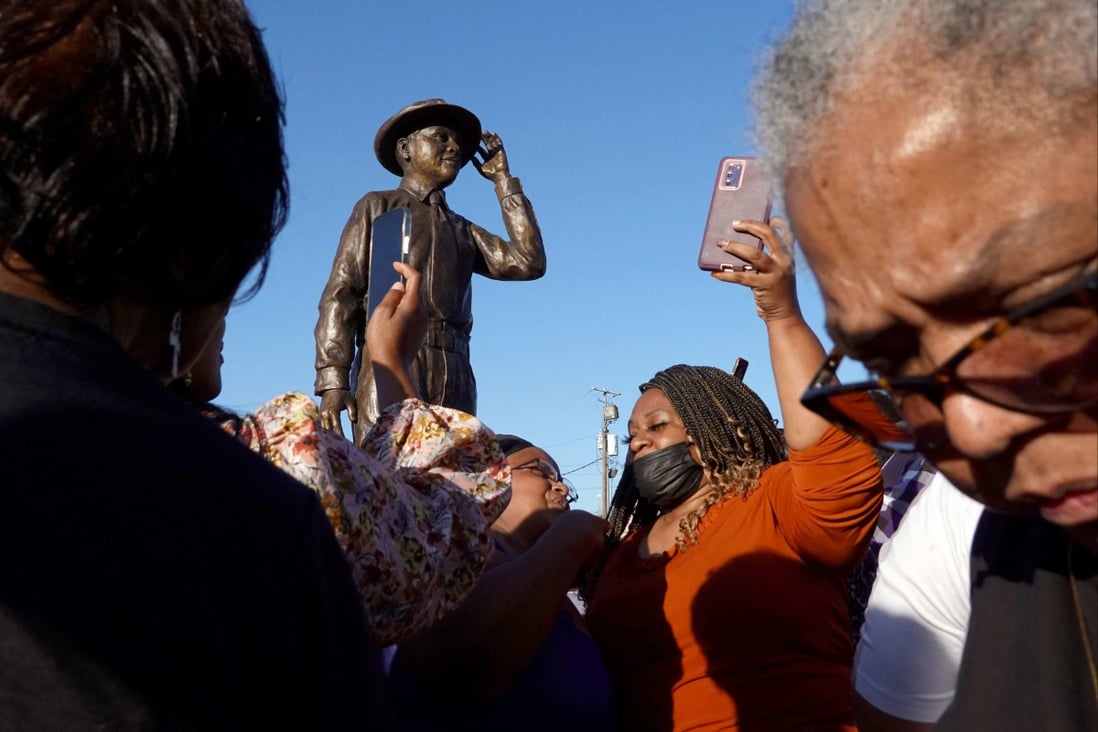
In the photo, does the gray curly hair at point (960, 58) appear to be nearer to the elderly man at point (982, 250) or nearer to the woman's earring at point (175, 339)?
the elderly man at point (982, 250)

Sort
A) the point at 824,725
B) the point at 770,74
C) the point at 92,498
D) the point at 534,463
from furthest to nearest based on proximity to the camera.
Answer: the point at 534,463 < the point at 824,725 < the point at 770,74 < the point at 92,498

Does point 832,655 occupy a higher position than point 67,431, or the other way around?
point 67,431

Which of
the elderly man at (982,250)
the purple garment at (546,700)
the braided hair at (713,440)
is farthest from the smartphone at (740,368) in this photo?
the elderly man at (982,250)

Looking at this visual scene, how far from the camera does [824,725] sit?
9.39 ft

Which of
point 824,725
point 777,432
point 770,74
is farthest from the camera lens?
point 777,432

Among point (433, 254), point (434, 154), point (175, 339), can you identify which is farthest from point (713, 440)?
point (175, 339)

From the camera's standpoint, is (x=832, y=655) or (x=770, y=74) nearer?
(x=770, y=74)

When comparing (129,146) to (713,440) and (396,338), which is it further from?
(713,440)

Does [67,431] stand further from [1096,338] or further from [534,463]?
[534,463]

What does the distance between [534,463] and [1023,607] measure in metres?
2.09

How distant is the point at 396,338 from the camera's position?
2.60 meters

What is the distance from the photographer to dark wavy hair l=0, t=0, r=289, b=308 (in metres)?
1.25

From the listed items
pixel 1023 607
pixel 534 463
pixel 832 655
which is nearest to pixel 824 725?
pixel 832 655

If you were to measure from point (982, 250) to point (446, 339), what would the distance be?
386 centimetres
